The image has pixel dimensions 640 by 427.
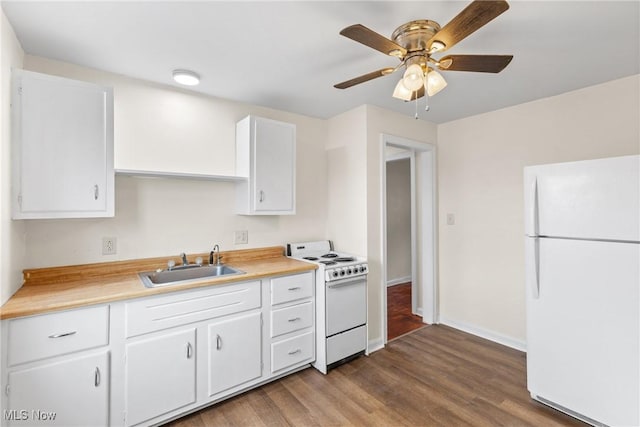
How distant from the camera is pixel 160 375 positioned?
1.87m

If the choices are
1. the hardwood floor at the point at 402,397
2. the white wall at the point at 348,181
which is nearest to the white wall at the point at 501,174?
the hardwood floor at the point at 402,397

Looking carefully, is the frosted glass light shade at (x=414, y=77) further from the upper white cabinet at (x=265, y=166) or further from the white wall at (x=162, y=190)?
the white wall at (x=162, y=190)

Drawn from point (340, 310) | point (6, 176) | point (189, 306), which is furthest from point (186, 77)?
point (340, 310)

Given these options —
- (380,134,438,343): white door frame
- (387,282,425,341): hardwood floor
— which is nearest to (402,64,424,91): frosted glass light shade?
(380,134,438,343): white door frame

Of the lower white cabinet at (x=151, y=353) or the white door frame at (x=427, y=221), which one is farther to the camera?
the white door frame at (x=427, y=221)

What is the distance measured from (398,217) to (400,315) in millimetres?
1996

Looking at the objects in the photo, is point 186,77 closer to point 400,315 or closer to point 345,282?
point 345,282

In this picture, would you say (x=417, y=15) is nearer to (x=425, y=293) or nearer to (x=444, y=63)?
(x=444, y=63)

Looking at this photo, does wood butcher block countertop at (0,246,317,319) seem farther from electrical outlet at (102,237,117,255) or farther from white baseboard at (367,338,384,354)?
white baseboard at (367,338,384,354)

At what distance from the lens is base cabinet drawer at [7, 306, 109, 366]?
1.48 metres

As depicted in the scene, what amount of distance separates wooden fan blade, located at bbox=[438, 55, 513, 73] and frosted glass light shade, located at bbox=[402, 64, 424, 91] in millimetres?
144

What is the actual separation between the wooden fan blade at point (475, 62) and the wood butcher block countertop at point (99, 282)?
1752 millimetres

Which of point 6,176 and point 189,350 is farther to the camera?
point 189,350

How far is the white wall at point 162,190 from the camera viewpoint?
209 centimetres
